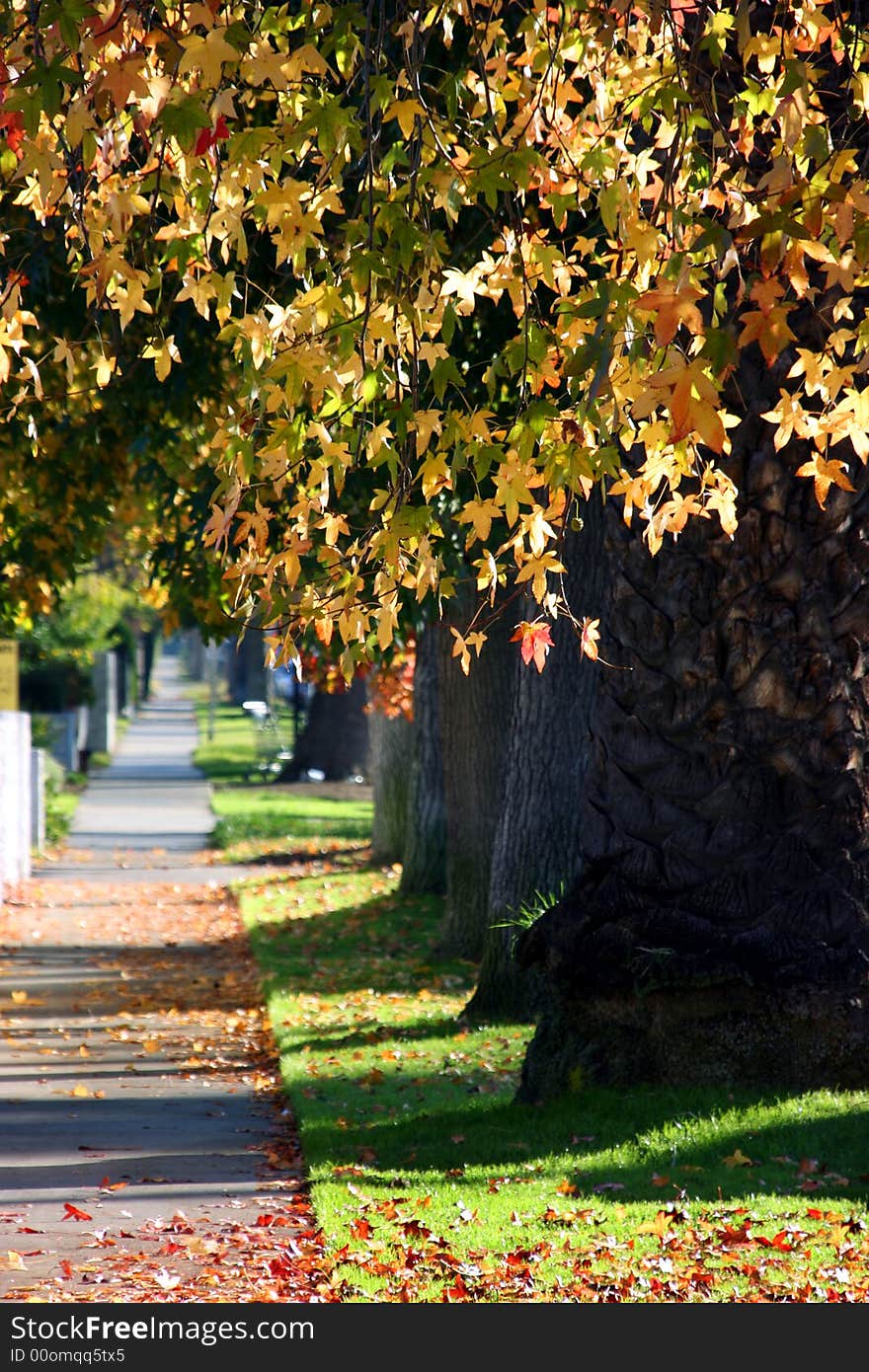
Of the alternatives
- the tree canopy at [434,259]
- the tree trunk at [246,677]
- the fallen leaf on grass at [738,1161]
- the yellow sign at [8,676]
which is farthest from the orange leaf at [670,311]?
the tree trunk at [246,677]

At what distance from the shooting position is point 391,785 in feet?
64.9

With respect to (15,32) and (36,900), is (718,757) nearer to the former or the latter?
(15,32)

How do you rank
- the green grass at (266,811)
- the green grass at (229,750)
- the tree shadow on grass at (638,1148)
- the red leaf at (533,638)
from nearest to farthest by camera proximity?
the red leaf at (533,638), the tree shadow on grass at (638,1148), the green grass at (266,811), the green grass at (229,750)

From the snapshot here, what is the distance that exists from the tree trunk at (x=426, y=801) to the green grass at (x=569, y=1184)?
6.78 metres

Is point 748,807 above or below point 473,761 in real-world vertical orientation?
above

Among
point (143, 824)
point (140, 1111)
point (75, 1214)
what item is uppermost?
point (75, 1214)

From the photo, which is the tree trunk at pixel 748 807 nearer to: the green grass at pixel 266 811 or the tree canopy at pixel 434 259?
the tree canopy at pixel 434 259

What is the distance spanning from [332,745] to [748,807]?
82.5ft

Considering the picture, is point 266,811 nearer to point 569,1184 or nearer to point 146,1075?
point 146,1075

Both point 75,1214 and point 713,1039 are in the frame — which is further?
point 713,1039

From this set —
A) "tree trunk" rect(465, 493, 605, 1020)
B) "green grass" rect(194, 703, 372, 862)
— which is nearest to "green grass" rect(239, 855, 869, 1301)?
"tree trunk" rect(465, 493, 605, 1020)

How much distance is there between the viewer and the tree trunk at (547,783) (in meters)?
10.5

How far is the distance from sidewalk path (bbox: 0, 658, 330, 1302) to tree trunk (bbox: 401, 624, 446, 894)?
1.88 metres

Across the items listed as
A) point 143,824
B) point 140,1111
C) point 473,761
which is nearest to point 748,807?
point 140,1111
